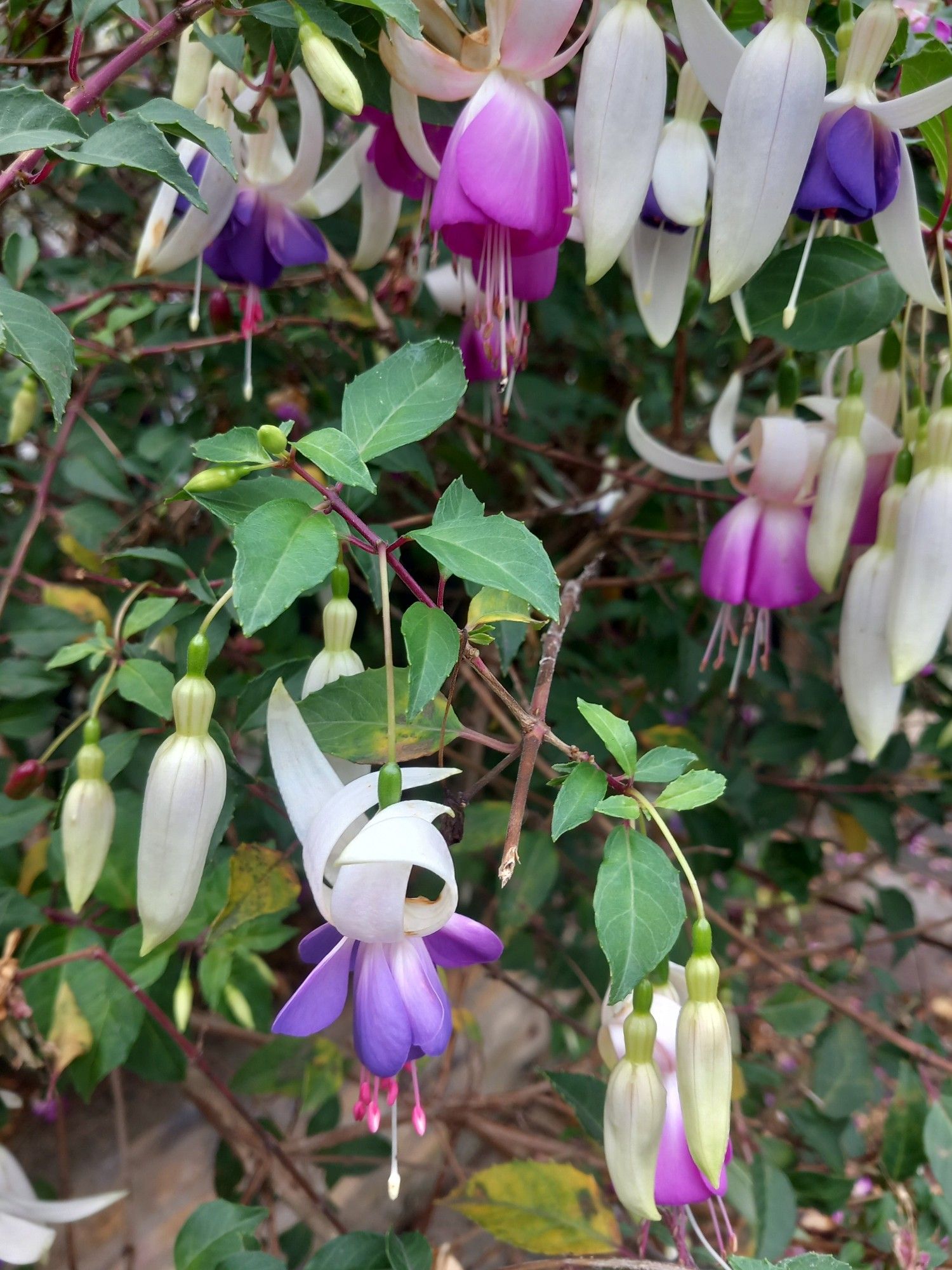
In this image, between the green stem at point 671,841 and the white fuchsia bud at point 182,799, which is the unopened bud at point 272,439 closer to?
the white fuchsia bud at point 182,799

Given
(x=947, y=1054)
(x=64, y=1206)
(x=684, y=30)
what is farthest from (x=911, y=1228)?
(x=684, y=30)

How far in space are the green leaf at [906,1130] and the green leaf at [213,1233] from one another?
0.60 metres

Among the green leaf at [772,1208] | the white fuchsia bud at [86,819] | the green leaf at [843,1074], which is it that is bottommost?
the green leaf at [843,1074]

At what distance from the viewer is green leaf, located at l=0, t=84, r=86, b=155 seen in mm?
387

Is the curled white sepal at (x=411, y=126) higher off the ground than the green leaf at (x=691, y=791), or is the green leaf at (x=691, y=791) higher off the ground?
the curled white sepal at (x=411, y=126)

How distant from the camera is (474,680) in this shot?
0.75 m

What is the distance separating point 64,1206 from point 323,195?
2.40ft

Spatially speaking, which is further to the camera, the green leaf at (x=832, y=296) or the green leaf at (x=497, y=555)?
the green leaf at (x=832, y=296)

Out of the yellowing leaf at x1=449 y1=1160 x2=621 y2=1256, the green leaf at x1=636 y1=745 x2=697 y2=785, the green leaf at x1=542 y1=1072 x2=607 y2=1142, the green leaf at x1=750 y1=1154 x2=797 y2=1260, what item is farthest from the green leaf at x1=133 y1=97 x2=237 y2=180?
the green leaf at x1=750 y1=1154 x2=797 y2=1260

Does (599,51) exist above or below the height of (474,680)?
above

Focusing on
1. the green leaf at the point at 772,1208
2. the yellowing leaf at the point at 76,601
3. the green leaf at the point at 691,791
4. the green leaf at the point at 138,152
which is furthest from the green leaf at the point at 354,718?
the green leaf at the point at 772,1208

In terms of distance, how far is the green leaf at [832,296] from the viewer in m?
0.57

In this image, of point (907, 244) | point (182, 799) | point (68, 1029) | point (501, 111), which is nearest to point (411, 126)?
point (501, 111)

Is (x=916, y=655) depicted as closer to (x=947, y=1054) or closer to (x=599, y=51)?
(x=599, y=51)
